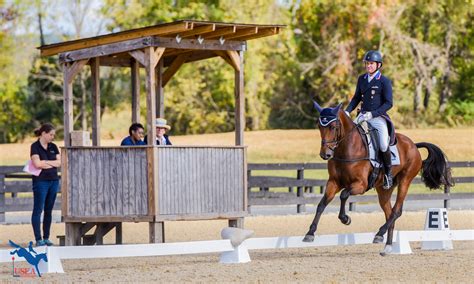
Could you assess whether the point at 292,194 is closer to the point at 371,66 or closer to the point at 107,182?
the point at 107,182

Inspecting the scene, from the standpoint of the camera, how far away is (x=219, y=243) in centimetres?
1175

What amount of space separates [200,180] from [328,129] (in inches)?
111

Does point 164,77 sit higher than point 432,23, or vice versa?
point 432,23

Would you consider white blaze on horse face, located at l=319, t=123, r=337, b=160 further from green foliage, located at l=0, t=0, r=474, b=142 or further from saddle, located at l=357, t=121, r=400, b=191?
green foliage, located at l=0, t=0, r=474, b=142

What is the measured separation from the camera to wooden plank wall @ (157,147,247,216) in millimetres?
14039

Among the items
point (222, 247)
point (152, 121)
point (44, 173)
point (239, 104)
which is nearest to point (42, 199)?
point (44, 173)

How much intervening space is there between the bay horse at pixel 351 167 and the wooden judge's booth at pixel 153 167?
88.7 inches

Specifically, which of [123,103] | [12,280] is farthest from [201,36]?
[123,103]

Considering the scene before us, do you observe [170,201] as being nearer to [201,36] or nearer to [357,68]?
[201,36]

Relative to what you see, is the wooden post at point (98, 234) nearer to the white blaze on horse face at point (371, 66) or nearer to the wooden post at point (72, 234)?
the wooden post at point (72, 234)

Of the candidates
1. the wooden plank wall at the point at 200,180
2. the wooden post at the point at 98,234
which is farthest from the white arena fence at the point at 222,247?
the wooden post at the point at 98,234

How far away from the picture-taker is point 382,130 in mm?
13109

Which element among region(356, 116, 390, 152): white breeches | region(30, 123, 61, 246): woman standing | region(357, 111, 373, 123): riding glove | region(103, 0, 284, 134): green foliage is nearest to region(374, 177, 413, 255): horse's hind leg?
region(356, 116, 390, 152): white breeches

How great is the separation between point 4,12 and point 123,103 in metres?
7.10
